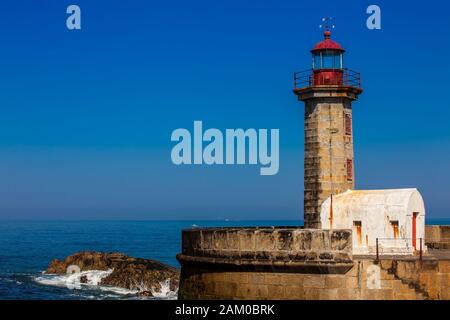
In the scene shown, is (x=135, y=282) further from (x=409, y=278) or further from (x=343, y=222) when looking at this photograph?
(x=409, y=278)

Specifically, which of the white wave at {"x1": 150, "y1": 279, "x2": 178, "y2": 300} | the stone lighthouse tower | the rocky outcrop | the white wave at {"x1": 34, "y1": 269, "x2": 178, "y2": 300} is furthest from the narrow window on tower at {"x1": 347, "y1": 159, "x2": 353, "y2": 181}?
the rocky outcrop

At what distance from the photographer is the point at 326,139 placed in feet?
76.2

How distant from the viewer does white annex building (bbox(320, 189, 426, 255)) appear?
20500mm

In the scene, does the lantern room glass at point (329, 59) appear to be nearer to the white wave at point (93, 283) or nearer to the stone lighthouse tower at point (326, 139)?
the stone lighthouse tower at point (326, 139)

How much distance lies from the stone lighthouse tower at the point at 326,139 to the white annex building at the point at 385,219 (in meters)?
1.59

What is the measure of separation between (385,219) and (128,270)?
2322 centimetres

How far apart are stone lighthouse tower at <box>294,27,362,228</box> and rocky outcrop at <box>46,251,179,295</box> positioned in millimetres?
15584

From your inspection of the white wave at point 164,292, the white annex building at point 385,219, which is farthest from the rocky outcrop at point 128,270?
the white annex building at point 385,219

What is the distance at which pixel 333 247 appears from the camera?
17828 millimetres

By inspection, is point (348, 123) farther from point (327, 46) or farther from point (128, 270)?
point (128, 270)

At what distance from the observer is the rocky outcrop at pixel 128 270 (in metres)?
38.6

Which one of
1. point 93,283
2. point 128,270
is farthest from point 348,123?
point 93,283
